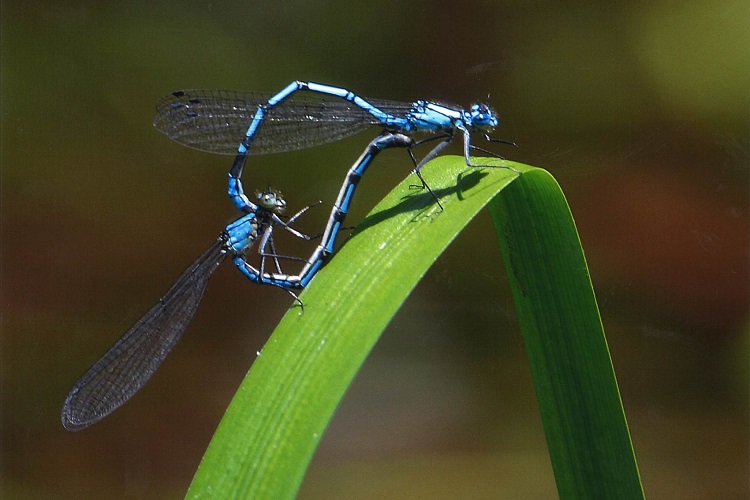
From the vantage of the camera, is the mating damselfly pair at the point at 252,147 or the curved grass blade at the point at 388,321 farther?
the mating damselfly pair at the point at 252,147

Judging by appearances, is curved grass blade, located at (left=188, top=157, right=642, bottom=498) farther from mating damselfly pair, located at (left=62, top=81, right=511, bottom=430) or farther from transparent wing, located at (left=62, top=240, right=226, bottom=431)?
transparent wing, located at (left=62, top=240, right=226, bottom=431)

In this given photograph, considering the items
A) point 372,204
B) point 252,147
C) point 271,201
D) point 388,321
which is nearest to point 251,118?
point 252,147

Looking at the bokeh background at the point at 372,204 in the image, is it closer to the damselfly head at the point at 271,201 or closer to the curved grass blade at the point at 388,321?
the damselfly head at the point at 271,201

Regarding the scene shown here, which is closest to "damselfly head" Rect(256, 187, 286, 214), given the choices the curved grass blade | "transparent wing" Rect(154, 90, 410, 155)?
"transparent wing" Rect(154, 90, 410, 155)

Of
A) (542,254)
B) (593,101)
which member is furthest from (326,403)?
(593,101)

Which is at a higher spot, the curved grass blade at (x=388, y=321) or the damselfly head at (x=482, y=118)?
the damselfly head at (x=482, y=118)

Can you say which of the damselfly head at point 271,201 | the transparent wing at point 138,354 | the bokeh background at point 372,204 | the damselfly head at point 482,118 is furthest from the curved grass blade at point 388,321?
the bokeh background at point 372,204
